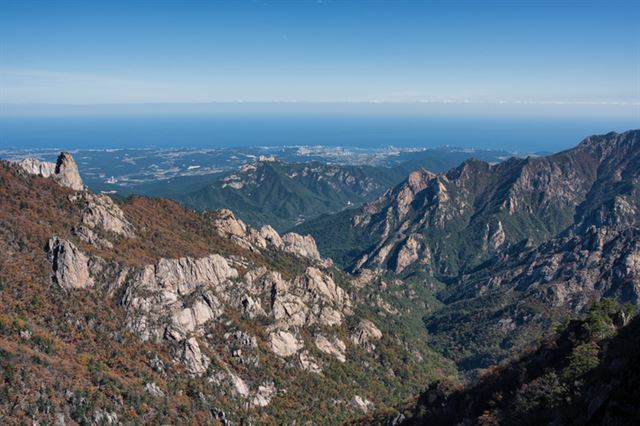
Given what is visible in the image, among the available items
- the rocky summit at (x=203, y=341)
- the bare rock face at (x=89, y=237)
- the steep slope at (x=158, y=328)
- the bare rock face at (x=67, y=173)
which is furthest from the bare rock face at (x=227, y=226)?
the bare rock face at (x=89, y=237)

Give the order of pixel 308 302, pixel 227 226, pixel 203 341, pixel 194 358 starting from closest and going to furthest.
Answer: pixel 194 358
pixel 203 341
pixel 308 302
pixel 227 226

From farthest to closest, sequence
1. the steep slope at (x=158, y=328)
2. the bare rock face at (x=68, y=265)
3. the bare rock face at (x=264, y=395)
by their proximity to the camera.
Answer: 1. the bare rock face at (x=264, y=395)
2. the bare rock face at (x=68, y=265)
3. the steep slope at (x=158, y=328)

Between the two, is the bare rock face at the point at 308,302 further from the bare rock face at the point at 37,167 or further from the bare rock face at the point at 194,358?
the bare rock face at the point at 37,167

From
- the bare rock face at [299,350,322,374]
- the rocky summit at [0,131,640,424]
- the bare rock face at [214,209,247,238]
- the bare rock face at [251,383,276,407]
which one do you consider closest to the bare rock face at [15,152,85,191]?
the rocky summit at [0,131,640,424]

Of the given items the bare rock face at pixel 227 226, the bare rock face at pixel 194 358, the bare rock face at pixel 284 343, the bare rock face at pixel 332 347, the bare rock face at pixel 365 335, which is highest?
the bare rock face at pixel 227 226

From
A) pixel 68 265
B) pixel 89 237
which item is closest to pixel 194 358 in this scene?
pixel 68 265

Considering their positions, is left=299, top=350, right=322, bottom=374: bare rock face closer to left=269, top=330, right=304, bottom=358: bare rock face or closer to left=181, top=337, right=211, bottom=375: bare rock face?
left=269, top=330, right=304, bottom=358: bare rock face

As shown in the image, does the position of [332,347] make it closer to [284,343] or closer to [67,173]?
[284,343]

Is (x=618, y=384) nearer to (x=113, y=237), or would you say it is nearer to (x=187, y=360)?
(x=187, y=360)
